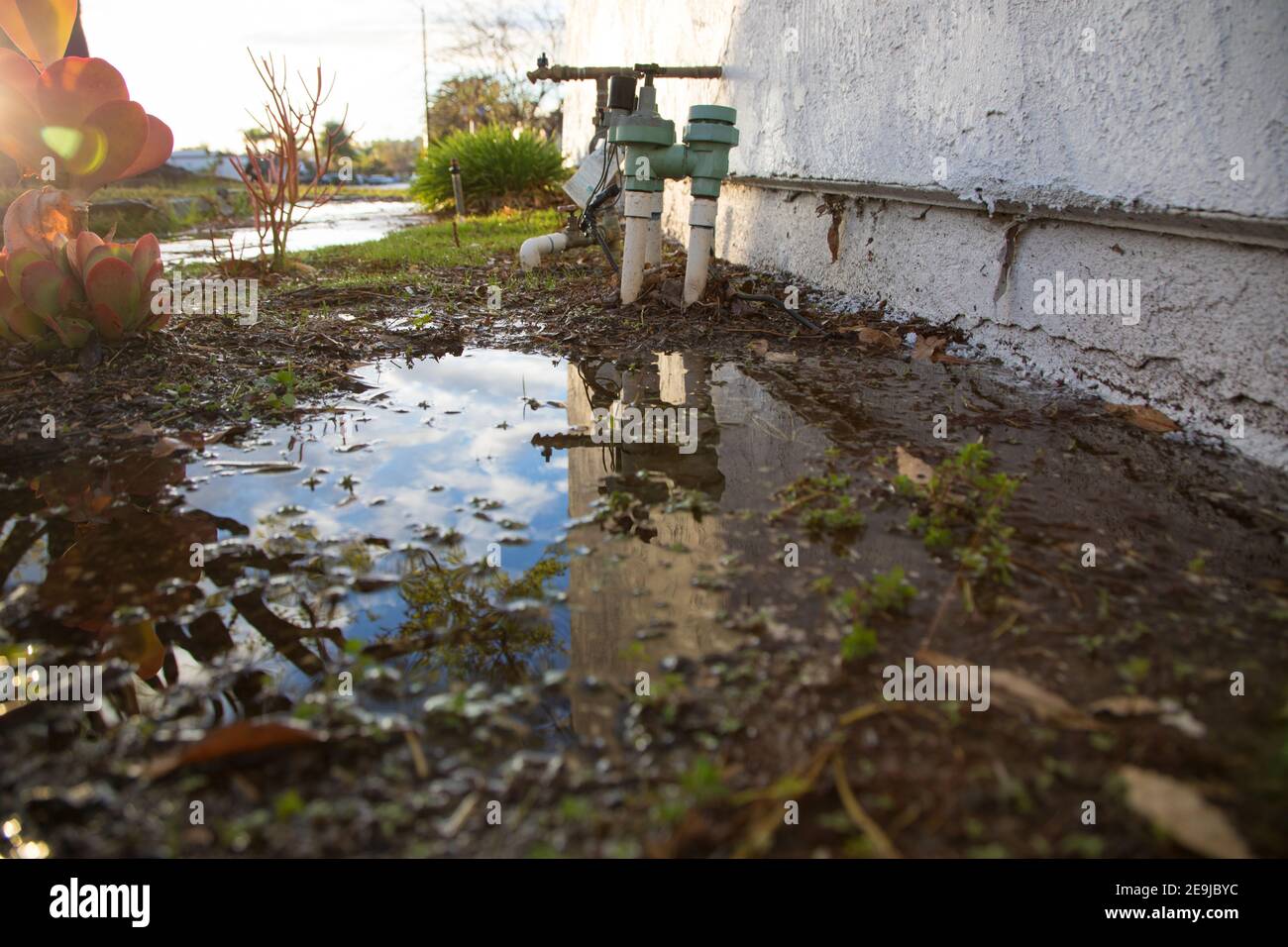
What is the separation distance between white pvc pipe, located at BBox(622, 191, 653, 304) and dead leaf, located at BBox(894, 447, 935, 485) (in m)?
2.15

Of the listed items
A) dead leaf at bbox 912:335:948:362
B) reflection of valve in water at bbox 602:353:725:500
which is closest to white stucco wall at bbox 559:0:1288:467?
dead leaf at bbox 912:335:948:362

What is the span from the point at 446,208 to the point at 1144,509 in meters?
11.0

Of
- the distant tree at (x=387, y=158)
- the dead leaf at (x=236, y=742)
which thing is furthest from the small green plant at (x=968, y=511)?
the distant tree at (x=387, y=158)

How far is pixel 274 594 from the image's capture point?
1490 millimetres

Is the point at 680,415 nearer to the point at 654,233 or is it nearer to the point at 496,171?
the point at 654,233

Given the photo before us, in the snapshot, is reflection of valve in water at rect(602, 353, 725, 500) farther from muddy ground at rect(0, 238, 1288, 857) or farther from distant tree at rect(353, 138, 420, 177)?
distant tree at rect(353, 138, 420, 177)

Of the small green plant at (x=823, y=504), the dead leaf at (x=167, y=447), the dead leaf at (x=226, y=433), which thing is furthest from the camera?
the dead leaf at (x=226, y=433)

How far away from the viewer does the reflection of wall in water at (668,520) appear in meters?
1.34

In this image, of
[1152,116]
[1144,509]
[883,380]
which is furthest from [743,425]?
[1152,116]

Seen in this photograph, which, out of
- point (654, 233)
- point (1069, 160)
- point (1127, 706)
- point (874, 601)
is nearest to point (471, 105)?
point (654, 233)

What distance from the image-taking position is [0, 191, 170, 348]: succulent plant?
2664 mm

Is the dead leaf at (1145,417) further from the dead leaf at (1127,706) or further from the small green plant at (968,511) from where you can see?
the dead leaf at (1127,706)

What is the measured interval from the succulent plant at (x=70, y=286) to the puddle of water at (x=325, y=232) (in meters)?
2.80
